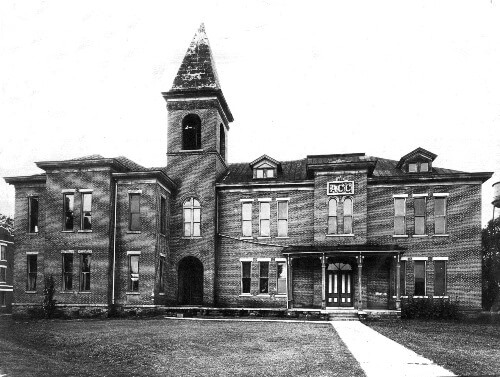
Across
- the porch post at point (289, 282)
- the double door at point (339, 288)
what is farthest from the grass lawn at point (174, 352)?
the double door at point (339, 288)

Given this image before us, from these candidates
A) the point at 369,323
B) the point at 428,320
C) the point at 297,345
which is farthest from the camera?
the point at 428,320

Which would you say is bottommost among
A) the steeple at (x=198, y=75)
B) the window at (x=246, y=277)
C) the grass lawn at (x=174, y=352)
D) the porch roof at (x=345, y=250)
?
the grass lawn at (x=174, y=352)

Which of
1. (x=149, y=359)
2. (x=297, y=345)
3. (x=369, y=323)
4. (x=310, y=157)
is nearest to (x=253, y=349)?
(x=297, y=345)

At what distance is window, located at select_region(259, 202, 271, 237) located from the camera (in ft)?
106

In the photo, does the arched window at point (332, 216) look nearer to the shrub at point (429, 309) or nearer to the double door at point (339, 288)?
the double door at point (339, 288)

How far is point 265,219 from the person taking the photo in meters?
32.5

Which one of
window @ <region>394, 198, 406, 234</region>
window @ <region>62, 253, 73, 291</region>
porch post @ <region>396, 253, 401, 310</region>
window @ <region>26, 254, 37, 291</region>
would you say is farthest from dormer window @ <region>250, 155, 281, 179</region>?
window @ <region>26, 254, 37, 291</region>

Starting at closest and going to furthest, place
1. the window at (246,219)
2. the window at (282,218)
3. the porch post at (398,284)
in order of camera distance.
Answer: the porch post at (398,284) → the window at (282,218) → the window at (246,219)

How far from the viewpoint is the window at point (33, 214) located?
31.8 metres

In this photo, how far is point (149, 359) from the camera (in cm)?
1327

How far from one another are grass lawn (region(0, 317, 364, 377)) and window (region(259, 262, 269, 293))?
10968mm

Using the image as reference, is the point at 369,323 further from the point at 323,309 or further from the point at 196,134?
the point at 196,134

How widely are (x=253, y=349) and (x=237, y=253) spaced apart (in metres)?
17.5

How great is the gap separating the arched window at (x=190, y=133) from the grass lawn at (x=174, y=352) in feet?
47.9
